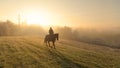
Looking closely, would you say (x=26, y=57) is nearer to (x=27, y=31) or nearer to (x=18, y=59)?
(x=18, y=59)

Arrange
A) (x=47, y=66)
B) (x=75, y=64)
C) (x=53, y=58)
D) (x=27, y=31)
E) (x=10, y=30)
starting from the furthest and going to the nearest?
(x=27, y=31), (x=10, y=30), (x=53, y=58), (x=75, y=64), (x=47, y=66)

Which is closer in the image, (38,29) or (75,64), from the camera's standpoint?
(75,64)

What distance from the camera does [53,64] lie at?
26422 millimetres

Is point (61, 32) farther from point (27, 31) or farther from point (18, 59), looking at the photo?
point (18, 59)

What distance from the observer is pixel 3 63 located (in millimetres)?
25812

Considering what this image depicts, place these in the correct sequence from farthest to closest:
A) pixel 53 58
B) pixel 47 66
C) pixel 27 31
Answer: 1. pixel 27 31
2. pixel 53 58
3. pixel 47 66

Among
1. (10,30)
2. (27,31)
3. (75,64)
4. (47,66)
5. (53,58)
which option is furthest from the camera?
(27,31)

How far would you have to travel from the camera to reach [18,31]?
5359 inches

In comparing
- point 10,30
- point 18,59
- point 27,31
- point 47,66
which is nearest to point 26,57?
point 18,59

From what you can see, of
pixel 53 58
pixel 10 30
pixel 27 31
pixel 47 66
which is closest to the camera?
pixel 47 66

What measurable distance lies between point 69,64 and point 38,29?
5121 inches

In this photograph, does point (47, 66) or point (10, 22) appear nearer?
point (47, 66)

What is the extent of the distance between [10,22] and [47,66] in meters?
116

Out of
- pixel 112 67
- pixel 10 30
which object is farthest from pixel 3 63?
pixel 10 30
